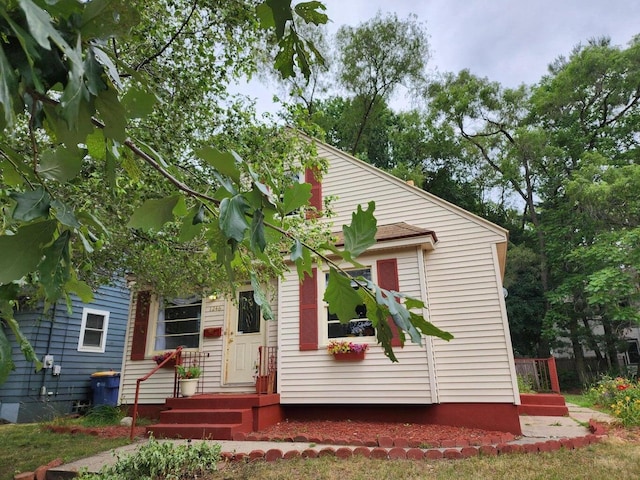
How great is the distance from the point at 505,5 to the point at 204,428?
14491 millimetres

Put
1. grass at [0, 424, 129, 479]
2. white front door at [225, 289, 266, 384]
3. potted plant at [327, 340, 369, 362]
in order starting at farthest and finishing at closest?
1. white front door at [225, 289, 266, 384]
2. potted plant at [327, 340, 369, 362]
3. grass at [0, 424, 129, 479]

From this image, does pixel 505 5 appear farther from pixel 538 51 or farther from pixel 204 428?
pixel 204 428

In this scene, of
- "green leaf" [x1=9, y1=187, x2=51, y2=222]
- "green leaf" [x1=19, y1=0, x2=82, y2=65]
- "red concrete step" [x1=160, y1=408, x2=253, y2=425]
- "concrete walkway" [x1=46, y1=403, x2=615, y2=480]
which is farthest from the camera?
"red concrete step" [x1=160, y1=408, x2=253, y2=425]

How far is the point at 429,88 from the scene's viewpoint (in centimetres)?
1742

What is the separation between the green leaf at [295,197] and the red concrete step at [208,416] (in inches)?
235

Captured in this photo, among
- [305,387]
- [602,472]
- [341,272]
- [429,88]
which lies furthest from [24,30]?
[429,88]

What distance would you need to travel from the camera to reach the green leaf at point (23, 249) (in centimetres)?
57

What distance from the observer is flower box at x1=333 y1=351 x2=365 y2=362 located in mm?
6703

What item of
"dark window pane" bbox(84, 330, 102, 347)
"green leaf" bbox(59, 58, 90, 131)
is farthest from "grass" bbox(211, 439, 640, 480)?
"dark window pane" bbox(84, 330, 102, 347)

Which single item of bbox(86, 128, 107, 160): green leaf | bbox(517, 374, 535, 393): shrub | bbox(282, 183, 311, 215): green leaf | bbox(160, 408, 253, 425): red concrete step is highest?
bbox(86, 128, 107, 160): green leaf

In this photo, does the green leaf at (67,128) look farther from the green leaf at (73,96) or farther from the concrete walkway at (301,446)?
the concrete walkway at (301,446)

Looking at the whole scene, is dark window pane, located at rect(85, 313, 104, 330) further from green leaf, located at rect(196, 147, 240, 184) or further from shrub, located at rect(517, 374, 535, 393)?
green leaf, located at rect(196, 147, 240, 184)

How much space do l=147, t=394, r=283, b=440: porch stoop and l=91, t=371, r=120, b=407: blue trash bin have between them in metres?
4.34

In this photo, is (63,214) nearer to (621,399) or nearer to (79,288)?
(79,288)
